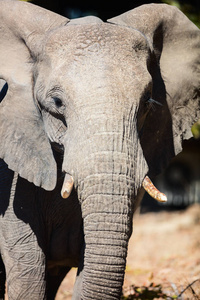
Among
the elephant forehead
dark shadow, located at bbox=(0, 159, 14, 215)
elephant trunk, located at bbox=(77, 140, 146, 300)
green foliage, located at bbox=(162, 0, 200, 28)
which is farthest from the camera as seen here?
green foliage, located at bbox=(162, 0, 200, 28)

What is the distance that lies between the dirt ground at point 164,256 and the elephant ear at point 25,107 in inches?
76.2

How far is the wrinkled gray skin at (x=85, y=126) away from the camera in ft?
10.6

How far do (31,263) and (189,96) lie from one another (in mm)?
1609

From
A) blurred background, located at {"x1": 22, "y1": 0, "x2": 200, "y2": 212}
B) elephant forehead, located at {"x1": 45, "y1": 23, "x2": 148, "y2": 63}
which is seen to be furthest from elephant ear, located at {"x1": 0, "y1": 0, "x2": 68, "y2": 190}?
blurred background, located at {"x1": 22, "y1": 0, "x2": 200, "y2": 212}

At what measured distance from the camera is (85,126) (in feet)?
10.9

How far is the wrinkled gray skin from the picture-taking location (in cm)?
324

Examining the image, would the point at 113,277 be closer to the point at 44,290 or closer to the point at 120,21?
the point at 44,290

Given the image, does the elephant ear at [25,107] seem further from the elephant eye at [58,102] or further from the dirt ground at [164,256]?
the dirt ground at [164,256]

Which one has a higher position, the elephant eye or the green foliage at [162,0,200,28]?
the elephant eye

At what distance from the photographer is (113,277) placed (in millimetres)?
3240

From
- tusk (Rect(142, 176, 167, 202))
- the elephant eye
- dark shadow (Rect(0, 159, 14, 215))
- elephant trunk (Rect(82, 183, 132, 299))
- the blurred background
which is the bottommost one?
the blurred background

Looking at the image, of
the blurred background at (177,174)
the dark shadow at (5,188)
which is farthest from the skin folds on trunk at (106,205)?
the blurred background at (177,174)

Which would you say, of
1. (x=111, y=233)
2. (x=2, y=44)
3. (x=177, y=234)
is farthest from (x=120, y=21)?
(x=177, y=234)

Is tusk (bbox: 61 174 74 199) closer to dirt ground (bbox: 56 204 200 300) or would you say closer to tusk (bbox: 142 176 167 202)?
tusk (bbox: 142 176 167 202)
